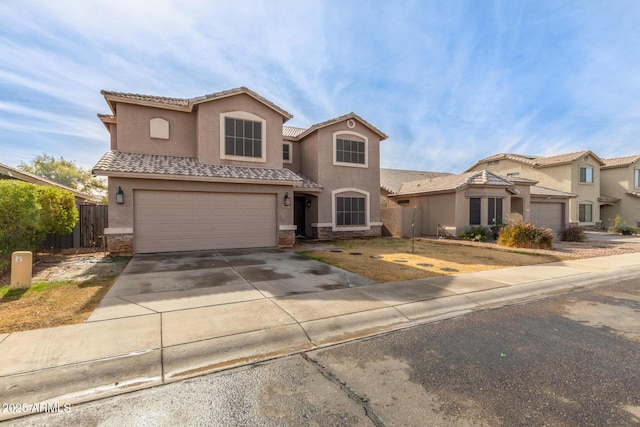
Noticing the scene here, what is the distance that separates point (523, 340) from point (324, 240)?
12.6m

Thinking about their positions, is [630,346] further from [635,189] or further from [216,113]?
[635,189]

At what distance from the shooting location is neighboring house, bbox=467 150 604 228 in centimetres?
2698

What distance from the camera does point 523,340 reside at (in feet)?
14.6

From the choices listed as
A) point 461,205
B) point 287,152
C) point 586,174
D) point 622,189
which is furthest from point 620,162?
point 287,152

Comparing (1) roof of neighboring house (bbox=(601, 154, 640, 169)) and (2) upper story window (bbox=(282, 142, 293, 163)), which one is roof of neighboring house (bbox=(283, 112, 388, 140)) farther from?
(1) roof of neighboring house (bbox=(601, 154, 640, 169))

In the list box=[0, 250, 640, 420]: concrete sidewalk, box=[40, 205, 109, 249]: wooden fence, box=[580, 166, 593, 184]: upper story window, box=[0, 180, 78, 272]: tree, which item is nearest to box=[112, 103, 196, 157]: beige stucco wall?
box=[40, 205, 109, 249]: wooden fence

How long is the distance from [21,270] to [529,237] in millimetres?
18404

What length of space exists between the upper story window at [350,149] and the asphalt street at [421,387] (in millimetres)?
13680

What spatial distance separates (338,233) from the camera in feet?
56.9

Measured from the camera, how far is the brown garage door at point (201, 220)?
11648 mm

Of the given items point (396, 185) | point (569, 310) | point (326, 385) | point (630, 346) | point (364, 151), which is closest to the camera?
point (326, 385)

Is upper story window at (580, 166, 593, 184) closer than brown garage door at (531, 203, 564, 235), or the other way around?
brown garage door at (531, 203, 564, 235)

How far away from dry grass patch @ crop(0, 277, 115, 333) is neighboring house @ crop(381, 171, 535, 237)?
631 inches

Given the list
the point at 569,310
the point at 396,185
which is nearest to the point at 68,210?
the point at 569,310
